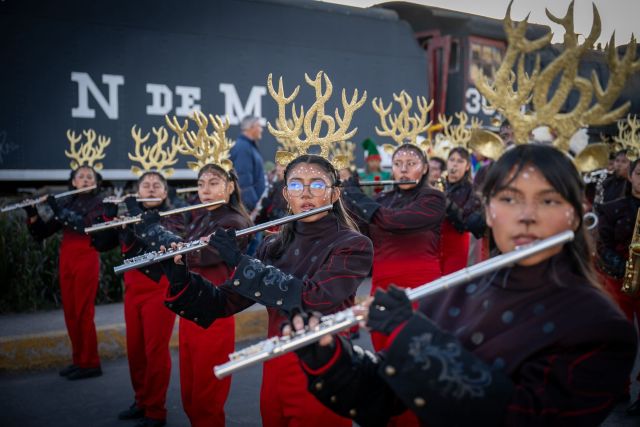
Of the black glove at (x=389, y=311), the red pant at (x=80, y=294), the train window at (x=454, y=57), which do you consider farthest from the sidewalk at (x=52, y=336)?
the train window at (x=454, y=57)

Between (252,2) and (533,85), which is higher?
(252,2)

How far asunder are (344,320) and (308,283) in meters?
1.17

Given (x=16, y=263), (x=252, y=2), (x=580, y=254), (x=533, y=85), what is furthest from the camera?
(x=252, y=2)

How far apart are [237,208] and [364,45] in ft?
35.0

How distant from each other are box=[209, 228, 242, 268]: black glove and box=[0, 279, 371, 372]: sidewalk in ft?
13.6

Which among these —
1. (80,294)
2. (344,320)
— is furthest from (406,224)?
(344,320)

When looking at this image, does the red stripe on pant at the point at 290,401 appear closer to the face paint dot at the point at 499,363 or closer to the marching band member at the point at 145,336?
the face paint dot at the point at 499,363

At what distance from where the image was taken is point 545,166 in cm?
194

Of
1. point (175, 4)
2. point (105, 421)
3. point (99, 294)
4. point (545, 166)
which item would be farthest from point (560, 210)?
point (175, 4)

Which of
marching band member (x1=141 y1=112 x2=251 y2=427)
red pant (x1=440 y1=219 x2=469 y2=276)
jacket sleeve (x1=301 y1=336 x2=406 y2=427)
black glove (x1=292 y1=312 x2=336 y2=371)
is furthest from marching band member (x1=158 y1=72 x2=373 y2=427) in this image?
red pant (x1=440 y1=219 x2=469 y2=276)

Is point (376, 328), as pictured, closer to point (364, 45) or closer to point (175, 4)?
point (175, 4)

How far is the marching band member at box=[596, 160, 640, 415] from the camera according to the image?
18.1 ft

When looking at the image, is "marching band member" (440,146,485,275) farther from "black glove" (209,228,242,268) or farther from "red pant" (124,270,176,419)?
"black glove" (209,228,242,268)

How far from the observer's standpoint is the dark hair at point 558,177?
6.33 feet
